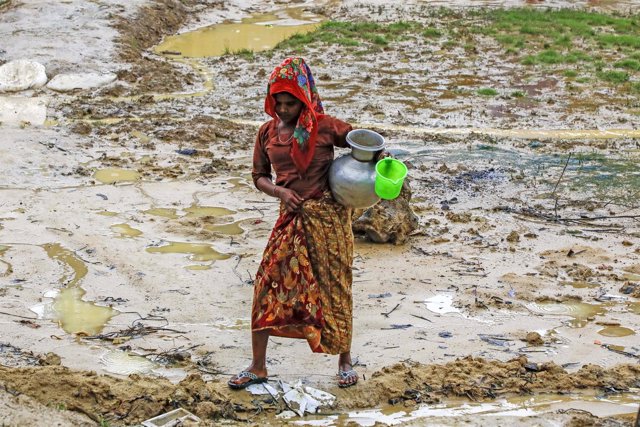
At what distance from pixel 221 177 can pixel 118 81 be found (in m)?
4.91

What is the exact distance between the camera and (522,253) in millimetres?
6352

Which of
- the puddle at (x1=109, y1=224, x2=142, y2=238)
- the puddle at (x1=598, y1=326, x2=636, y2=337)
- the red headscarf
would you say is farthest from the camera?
the puddle at (x1=109, y1=224, x2=142, y2=238)

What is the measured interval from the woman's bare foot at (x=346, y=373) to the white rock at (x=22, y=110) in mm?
6715

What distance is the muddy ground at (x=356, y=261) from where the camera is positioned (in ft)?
13.9

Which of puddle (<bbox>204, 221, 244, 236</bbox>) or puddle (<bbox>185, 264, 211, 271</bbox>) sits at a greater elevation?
puddle (<bbox>185, 264, 211, 271</bbox>)

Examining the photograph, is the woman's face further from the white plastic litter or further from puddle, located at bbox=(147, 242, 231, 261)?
puddle, located at bbox=(147, 242, 231, 261)

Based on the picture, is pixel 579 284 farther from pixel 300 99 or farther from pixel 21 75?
pixel 21 75

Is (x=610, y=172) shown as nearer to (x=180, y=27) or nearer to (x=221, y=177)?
(x=221, y=177)

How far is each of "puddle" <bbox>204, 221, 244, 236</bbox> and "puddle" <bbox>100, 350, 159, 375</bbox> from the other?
7.36ft

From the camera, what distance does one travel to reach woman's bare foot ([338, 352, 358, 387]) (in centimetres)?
422

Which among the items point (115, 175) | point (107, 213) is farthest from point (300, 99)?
point (115, 175)

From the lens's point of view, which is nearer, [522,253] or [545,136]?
[522,253]

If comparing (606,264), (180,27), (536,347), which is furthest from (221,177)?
(180,27)

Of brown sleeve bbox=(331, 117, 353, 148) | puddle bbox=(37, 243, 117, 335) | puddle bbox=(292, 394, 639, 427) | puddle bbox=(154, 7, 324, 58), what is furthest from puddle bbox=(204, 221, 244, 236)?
puddle bbox=(154, 7, 324, 58)
